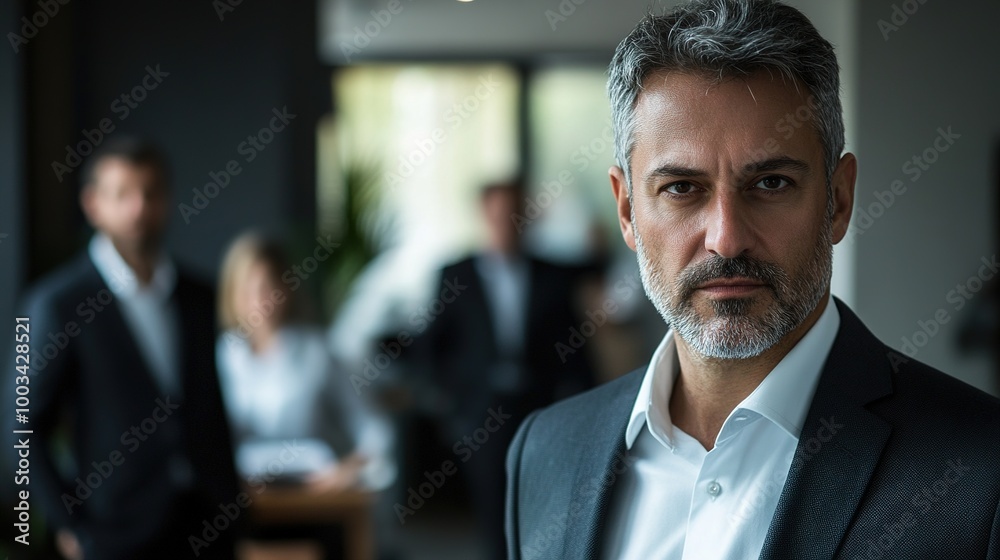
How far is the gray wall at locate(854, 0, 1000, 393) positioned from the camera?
4664 mm

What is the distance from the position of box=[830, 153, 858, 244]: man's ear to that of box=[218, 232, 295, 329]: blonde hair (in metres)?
3.54

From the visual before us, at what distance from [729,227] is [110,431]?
2.55 metres

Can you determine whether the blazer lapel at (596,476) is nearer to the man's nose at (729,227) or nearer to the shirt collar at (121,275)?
the man's nose at (729,227)

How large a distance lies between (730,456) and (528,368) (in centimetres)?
352

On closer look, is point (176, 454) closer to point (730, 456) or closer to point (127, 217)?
point (127, 217)

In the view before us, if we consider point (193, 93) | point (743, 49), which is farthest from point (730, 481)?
point (193, 93)

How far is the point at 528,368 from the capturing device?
4.84 metres

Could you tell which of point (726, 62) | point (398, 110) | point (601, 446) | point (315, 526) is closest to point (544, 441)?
point (601, 446)

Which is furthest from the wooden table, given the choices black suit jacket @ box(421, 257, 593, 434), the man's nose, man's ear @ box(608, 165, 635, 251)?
the man's nose

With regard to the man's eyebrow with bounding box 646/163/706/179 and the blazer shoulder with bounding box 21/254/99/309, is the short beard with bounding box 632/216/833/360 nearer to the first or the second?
the man's eyebrow with bounding box 646/163/706/179

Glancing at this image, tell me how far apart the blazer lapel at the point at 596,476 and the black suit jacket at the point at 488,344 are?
3273 millimetres

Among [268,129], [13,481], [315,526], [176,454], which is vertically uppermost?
[268,129]

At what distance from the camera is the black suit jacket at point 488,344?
15.9 feet

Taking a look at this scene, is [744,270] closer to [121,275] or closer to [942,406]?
[942,406]
